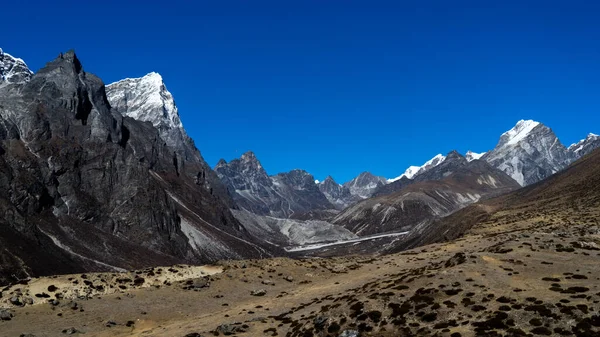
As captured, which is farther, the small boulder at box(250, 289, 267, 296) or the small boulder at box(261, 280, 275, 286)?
the small boulder at box(261, 280, 275, 286)

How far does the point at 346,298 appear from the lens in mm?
52219

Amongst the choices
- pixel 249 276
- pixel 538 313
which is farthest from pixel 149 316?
pixel 538 313

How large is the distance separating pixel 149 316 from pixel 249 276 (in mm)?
21764

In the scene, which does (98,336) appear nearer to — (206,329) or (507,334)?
(206,329)

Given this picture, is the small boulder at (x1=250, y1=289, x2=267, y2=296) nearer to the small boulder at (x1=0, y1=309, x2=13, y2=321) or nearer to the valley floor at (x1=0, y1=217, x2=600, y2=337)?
the valley floor at (x1=0, y1=217, x2=600, y2=337)

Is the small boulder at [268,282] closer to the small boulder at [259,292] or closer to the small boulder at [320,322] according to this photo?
the small boulder at [259,292]

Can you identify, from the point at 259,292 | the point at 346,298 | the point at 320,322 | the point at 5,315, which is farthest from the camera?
the point at 259,292

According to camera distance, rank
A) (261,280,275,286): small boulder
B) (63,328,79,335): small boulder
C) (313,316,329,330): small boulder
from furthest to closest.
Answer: (261,280,275,286): small boulder
(63,328,79,335): small boulder
(313,316,329,330): small boulder

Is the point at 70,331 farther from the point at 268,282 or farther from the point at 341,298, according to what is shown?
the point at 268,282

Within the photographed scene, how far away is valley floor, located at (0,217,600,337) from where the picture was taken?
38188 millimetres

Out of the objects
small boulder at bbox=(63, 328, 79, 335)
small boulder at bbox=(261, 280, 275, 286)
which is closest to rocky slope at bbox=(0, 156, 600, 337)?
small boulder at bbox=(63, 328, 79, 335)

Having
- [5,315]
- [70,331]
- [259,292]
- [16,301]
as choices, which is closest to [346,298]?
[259,292]

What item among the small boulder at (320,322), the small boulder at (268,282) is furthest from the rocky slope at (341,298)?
the small boulder at (268,282)

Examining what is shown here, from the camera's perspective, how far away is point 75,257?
19025 cm
